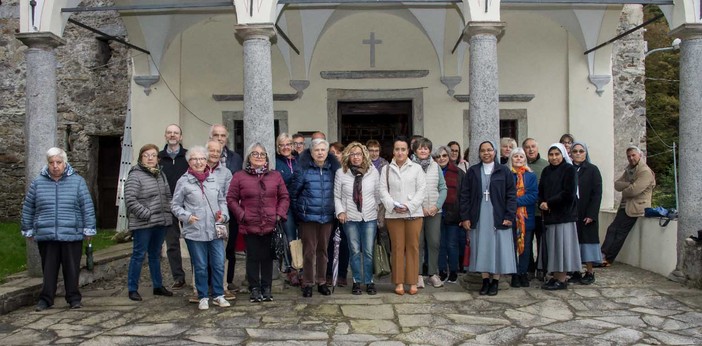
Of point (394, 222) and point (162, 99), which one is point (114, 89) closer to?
point (162, 99)

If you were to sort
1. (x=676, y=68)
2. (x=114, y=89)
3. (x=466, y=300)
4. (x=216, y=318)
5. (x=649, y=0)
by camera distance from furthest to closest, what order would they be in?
(x=676, y=68), (x=114, y=89), (x=649, y=0), (x=466, y=300), (x=216, y=318)

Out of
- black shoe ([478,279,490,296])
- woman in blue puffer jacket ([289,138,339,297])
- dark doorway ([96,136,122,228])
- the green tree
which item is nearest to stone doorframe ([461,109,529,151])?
black shoe ([478,279,490,296])

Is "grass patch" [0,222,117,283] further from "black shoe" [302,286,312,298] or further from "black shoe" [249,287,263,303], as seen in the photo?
"black shoe" [302,286,312,298]

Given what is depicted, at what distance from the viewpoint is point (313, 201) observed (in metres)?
5.78

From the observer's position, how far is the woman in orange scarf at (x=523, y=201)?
20.1 feet

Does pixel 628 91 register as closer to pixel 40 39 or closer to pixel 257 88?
pixel 257 88

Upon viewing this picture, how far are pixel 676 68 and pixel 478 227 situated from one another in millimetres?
22905

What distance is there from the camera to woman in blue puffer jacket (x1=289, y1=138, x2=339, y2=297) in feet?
19.0

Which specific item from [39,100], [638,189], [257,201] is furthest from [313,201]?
[638,189]

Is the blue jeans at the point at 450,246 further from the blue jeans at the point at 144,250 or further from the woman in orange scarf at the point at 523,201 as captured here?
the blue jeans at the point at 144,250

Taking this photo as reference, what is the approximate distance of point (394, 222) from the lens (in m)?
5.94

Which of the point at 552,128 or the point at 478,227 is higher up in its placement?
the point at 552,128

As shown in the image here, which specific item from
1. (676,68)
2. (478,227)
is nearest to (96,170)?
(478,227)

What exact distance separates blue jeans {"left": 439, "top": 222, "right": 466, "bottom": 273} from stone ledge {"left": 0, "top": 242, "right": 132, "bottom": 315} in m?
3.88
